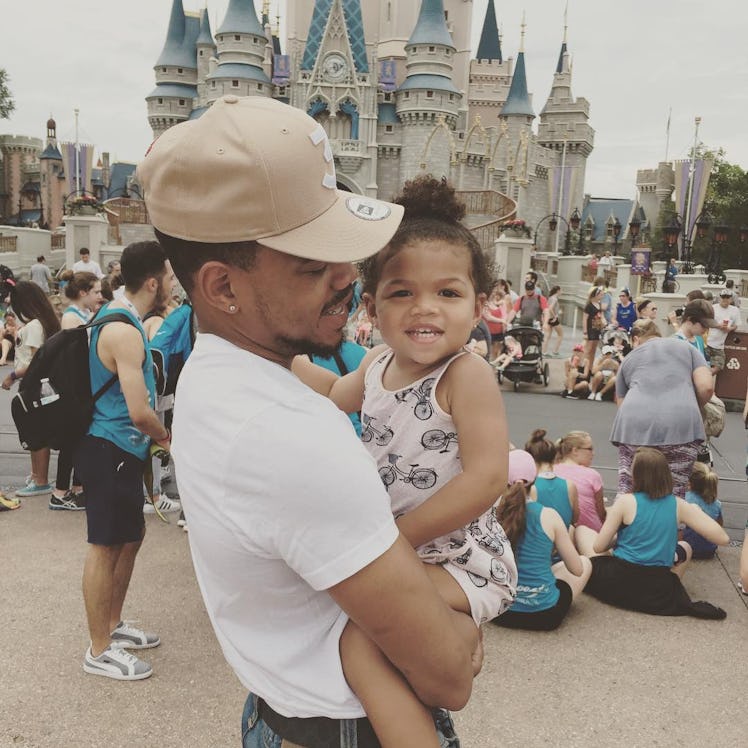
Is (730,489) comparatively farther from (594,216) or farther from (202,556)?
(594,216)

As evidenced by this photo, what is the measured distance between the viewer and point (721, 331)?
10.6m

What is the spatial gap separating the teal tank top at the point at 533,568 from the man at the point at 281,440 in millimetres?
2748

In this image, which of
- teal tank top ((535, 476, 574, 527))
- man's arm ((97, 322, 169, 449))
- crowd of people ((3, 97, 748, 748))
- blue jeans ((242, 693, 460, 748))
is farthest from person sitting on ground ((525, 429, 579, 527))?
blue jeans ((242, 693, 460, 748))

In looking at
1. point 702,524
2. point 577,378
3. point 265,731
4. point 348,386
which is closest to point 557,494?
point 702,524

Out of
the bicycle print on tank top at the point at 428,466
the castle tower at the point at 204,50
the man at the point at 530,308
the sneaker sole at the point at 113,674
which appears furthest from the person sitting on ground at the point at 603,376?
the castle tower at the point at 204,50

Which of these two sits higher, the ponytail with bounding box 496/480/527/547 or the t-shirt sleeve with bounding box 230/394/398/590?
the t-shirt sleeve with bounding box 230/394/398/590

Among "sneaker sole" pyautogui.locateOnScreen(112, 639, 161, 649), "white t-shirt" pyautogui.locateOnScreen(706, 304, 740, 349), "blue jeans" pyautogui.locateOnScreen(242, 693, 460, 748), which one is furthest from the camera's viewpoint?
"white t-shirt" pyautogui.locateOnScreen(706, 304, 740, 349)

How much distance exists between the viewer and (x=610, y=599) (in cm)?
430

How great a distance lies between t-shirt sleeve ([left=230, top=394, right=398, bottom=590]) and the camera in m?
1.00

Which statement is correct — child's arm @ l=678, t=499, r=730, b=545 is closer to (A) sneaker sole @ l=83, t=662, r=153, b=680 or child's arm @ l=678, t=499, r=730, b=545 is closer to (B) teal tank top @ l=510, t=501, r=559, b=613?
(B) teal tank top @ l=510, t=501, r=559, b=613

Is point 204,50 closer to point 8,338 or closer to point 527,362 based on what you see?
point 8,338

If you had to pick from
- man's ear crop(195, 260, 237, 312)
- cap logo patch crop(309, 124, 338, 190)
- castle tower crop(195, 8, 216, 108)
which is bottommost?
man's ear crop(195, 260, 237, 312)

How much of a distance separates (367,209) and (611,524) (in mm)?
3710

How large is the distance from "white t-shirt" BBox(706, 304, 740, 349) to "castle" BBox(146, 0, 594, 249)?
3251cm
